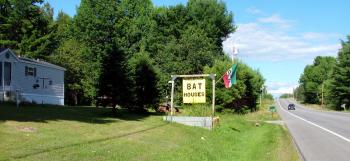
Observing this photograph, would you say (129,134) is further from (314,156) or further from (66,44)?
(66,44)

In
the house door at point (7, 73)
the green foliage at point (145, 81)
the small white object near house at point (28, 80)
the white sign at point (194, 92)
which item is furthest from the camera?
the house door at point (7, 73)

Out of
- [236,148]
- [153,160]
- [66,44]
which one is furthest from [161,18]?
Result: [153,160]

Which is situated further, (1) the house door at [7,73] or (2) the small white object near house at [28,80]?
(1) the house door at [7,73]

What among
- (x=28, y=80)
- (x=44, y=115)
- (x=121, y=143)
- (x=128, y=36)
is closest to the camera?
(x=121, y=143)

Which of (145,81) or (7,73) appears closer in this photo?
(145,81)

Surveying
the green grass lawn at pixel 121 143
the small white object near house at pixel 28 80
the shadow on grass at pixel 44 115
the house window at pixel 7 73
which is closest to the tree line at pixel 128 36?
the small white object near house at pixel 28 80

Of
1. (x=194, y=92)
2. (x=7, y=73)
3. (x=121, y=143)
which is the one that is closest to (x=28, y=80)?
(x=7, y=73)

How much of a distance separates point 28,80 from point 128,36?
31686mm

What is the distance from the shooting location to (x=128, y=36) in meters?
69.9

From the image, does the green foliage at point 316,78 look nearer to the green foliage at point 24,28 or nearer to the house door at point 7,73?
the green foliage at point 24,28

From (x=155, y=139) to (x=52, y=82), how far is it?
28333 millimetres

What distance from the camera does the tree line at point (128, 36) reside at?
57.0 meters

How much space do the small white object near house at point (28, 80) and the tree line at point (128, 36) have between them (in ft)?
9.59

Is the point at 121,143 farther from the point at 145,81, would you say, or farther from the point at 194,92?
the point at 145,81
